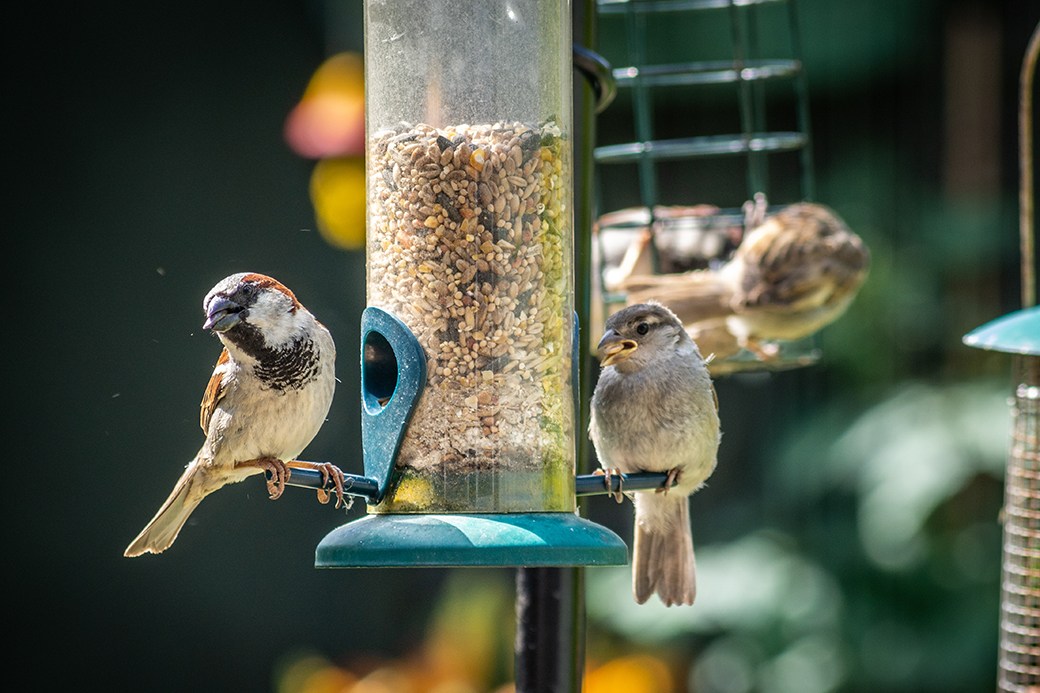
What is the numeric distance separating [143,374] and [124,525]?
0.71 metres

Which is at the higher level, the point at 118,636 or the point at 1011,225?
the point at 1011,225

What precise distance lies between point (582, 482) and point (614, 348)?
0.60 meters

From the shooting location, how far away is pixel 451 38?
2836mm

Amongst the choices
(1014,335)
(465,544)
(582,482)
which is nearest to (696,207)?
(1014,335)

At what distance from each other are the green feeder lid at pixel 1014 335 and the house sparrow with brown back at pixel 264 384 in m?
1.42

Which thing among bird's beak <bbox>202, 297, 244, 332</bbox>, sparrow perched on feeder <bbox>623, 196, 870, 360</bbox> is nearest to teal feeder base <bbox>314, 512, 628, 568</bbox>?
bird's beak <bbox>202, 297, 244, 332</bbox>

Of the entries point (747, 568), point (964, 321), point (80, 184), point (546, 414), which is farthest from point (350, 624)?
point (546, 414)

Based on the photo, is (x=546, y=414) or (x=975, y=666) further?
(x=975, y=666)

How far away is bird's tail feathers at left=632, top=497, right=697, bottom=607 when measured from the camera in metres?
3.58

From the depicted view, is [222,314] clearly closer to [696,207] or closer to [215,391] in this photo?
[215,391]

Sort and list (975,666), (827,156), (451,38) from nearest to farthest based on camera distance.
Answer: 1. (451,38)
2. (975,666)
3. (827,156)

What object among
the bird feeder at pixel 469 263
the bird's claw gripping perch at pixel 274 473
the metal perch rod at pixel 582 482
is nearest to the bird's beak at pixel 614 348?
the metal perch rod at pixel 582 482

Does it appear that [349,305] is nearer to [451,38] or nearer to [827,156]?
[827,156]

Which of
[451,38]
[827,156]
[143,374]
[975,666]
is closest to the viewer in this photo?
[451,38]
